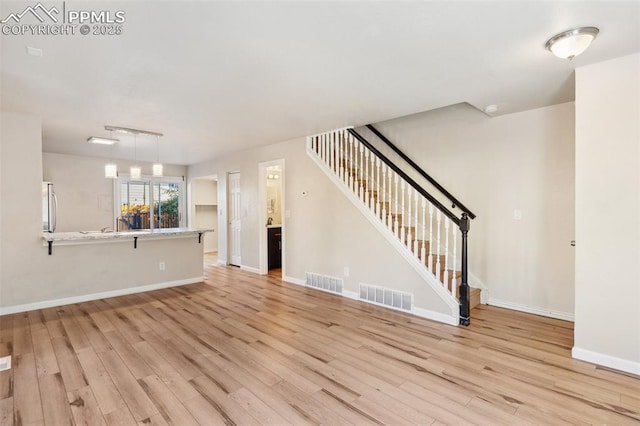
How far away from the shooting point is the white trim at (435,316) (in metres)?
3.49

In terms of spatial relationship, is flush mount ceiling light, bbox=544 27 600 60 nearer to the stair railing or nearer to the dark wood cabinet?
the stair railing

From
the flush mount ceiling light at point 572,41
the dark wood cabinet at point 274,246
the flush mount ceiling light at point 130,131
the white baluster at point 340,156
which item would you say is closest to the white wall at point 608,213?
the flush mount ceiling light at point 572,41

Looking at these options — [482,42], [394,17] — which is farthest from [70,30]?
[482,42]

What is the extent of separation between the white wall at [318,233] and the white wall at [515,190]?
116 cm

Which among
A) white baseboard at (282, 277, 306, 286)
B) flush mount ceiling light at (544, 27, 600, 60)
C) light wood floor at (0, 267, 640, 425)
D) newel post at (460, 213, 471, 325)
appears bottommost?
light wood floor at (0, 267, 640, 425)

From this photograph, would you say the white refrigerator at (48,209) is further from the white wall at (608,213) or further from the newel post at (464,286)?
the white wall at (608,213)

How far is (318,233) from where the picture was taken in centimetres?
508

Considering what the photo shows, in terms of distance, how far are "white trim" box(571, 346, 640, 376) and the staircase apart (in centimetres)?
98

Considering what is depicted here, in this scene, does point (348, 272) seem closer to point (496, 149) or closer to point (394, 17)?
point (496, 149)

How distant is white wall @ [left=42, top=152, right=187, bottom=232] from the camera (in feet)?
21.3

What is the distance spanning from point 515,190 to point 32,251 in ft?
20.6

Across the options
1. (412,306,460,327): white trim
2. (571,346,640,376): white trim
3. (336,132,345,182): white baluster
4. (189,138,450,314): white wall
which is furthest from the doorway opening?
(571,346,640,376): white trim

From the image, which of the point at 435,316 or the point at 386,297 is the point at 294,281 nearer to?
the point at 386,297

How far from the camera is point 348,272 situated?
184 inches
